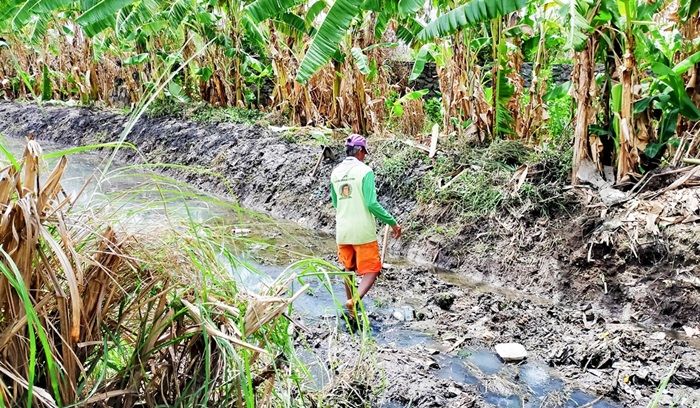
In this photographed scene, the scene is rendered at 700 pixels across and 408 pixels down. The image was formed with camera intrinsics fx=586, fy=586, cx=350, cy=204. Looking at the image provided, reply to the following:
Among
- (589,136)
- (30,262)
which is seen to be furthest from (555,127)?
(30,262)

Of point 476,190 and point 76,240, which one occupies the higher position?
point 76,240

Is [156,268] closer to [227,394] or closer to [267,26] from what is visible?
[227,394]

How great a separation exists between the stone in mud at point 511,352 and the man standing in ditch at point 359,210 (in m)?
1.06

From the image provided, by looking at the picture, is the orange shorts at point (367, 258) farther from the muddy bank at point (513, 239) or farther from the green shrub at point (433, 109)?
the green shrub at point (433, 109)

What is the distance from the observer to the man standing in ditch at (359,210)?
421cm

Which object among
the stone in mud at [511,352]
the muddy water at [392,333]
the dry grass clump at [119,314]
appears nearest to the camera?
the dry grass clump at [119,314]

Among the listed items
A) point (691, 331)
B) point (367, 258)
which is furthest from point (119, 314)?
point (691, 331)

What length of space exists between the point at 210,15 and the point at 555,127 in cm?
576

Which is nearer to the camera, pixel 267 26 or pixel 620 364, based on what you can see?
pixel 620 364

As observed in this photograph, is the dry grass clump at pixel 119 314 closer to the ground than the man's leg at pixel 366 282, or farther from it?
farther from it

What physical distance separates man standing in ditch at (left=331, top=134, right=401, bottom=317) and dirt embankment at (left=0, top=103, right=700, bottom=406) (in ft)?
1.85

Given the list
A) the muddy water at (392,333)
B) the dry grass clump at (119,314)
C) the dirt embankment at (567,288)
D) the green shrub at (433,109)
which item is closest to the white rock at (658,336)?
the dirt embankment at (567,288)

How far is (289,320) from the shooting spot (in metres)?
1.78

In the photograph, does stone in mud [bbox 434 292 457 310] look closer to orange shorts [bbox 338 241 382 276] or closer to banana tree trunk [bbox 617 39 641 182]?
orange shorts [bbox 338 241 382 276]
